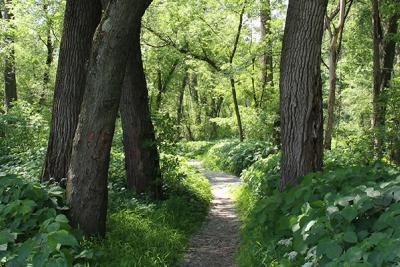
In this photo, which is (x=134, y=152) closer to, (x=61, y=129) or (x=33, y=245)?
(x=61, y=129)

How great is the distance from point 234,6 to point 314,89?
1191 centimetres

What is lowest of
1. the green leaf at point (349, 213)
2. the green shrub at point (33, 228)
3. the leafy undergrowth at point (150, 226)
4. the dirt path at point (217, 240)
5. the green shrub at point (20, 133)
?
the dirt path at point (217, 240)

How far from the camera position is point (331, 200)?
3518mm

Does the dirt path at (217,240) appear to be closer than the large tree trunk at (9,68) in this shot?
Yes

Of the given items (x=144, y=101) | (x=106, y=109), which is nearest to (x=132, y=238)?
(x=106, y=109)

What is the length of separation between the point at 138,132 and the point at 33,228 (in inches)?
149

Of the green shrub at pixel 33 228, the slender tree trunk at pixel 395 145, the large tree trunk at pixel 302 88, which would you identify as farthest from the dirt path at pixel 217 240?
the slender tree trunk at pixel 395 145

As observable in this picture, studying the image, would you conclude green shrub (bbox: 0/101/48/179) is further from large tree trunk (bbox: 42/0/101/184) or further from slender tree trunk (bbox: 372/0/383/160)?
slender tree trunk (bbox: 372/0/383/160)

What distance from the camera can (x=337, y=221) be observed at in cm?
326

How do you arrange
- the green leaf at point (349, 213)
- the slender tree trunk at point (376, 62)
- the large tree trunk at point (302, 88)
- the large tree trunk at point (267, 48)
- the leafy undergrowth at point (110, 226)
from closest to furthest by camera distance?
the green leaf at point (349, 213) < the leafy undergrowth at point (110, 226) < the large tree trunk at point (302, 88) < the slender tree trunk at point (376, 62) < the large tree trunk at point (267, 48)

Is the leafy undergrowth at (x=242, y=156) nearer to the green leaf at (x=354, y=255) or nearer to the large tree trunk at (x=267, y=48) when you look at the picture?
the large tree trunk at (x=267, y=48)

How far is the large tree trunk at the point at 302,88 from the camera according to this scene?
537cm

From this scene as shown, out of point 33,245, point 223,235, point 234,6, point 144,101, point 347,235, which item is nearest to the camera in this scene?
point 347,235

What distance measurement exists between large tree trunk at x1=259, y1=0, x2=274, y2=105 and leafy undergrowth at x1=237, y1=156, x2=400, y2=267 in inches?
449
